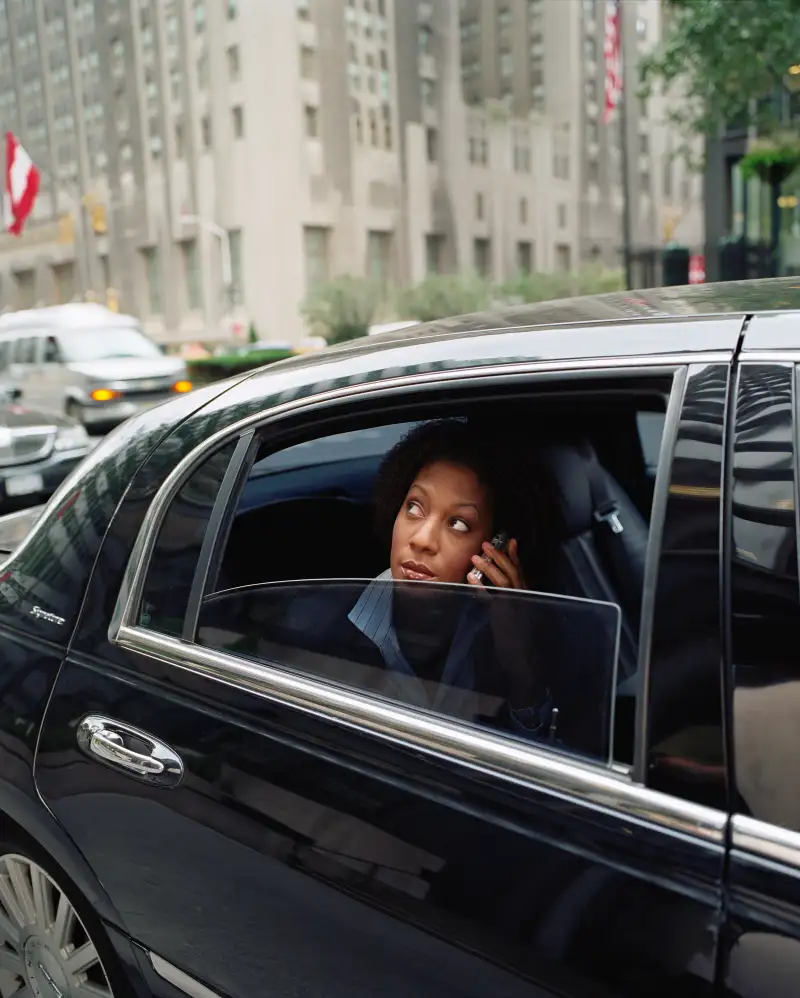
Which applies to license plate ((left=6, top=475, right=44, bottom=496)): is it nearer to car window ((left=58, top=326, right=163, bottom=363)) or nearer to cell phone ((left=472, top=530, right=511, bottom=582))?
cell phone ((left=472, top=530, right=511, bottom=582))

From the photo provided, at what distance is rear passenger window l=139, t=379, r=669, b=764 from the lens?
1.42 metres

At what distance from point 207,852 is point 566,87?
181 ft

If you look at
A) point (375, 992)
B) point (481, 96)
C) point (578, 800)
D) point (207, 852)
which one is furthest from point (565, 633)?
point (481, 96)

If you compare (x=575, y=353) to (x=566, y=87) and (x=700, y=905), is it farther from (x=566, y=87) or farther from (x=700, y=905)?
(x=566, y=87)

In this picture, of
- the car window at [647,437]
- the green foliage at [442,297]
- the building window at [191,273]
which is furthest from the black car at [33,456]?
the building window at [191,273]

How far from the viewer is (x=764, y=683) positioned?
1.14 meters

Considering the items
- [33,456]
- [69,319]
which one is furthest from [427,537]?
[69,319]

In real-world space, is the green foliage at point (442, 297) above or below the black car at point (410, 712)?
above

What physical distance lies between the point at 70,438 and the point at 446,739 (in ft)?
24.7

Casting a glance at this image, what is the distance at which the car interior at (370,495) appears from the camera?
1835 millimetres

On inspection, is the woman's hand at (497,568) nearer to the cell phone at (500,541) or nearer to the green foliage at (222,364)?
the cell phone at (500,541)

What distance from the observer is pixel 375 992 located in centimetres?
136

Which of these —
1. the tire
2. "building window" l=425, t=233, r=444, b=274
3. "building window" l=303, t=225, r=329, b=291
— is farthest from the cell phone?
"building window" l=425, t=233, r=444, b=274

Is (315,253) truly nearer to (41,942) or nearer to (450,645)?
(41,942)
